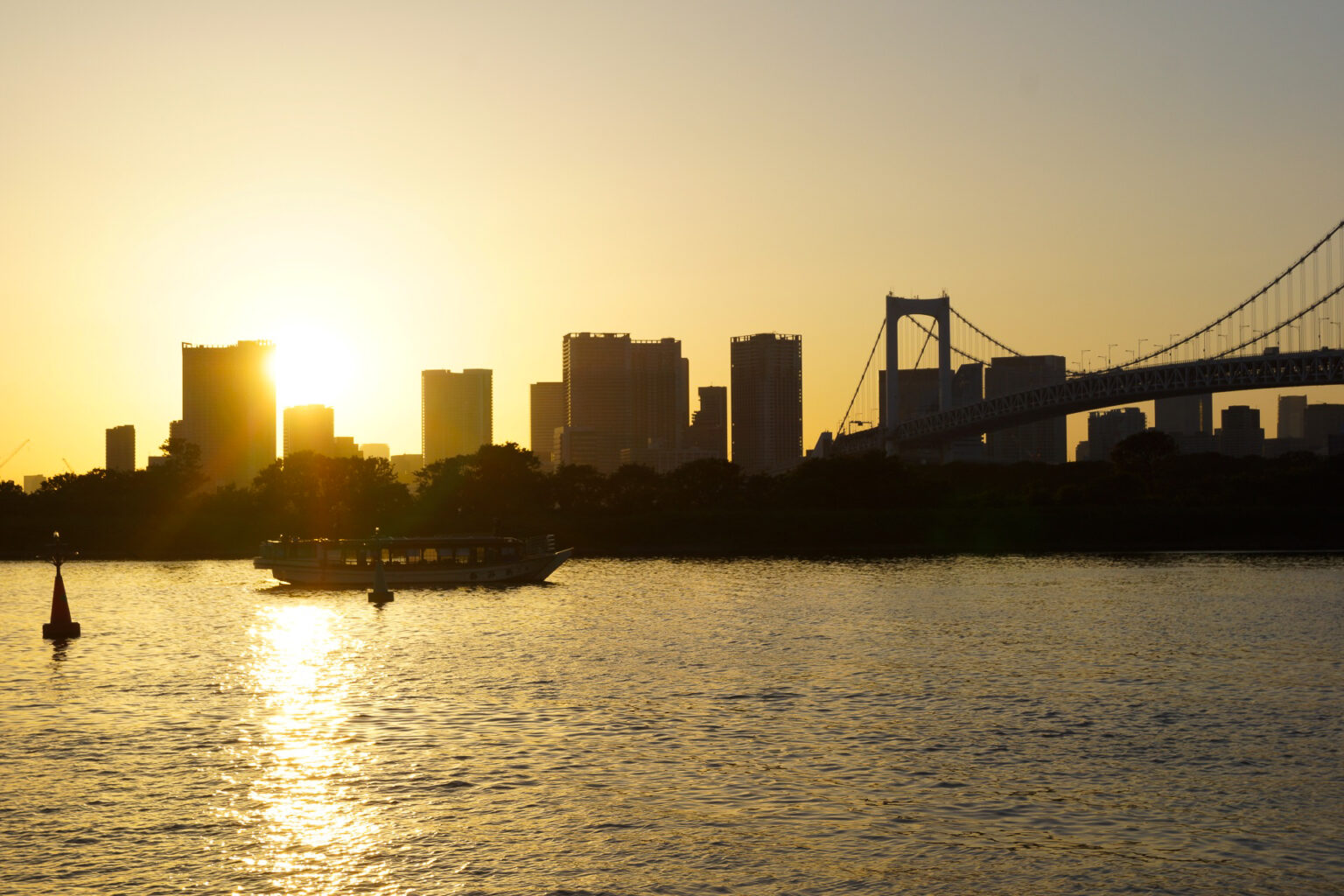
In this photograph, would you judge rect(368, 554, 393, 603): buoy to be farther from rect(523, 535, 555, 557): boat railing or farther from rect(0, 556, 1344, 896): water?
rect(523, 535, 555, 557): boat railing

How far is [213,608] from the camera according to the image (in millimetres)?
61938

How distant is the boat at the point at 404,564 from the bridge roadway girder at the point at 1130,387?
193 ft

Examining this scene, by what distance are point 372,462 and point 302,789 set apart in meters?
118

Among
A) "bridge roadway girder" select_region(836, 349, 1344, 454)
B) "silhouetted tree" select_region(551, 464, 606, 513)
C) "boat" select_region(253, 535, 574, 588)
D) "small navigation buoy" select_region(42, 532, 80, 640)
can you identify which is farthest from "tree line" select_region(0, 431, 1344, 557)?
"small navigation buoy" select_region(42, 532, 80, 640)

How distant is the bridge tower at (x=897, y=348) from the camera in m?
146

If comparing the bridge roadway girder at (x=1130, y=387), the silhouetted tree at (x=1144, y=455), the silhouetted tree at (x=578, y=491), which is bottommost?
the silhouetted tree at (x=578, y=491)

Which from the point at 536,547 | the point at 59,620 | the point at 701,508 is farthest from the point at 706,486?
the point at 59,620

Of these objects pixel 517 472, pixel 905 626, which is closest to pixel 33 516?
pixel 517 472

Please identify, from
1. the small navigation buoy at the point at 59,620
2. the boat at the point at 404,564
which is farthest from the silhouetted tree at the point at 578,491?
the small navigation buoy at the point at 59,620

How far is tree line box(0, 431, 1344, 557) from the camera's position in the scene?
116375 mm

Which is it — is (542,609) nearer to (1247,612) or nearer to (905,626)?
(905,626)

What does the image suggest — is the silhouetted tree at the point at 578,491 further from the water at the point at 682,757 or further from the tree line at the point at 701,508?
the water at the point at 682,757

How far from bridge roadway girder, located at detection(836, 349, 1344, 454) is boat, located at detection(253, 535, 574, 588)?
193ft

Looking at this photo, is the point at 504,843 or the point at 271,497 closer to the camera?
the point at 504,843
